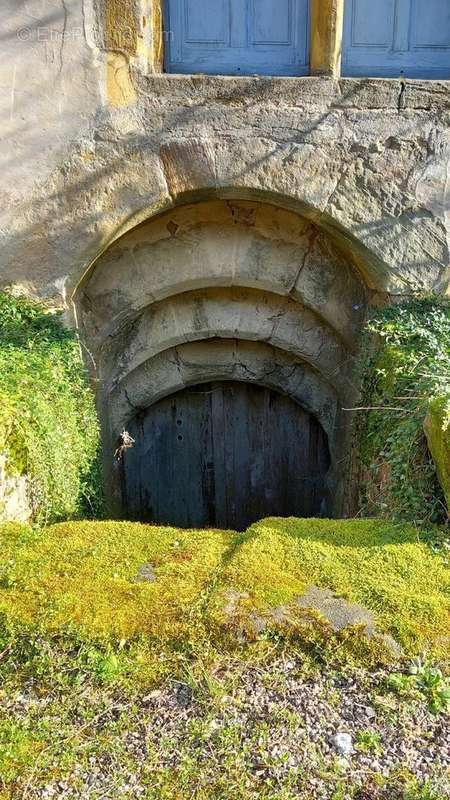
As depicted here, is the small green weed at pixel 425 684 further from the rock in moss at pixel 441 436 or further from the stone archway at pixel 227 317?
the stone archway at pixel 227 317

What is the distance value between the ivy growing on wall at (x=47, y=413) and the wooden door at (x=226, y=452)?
1.52 meters

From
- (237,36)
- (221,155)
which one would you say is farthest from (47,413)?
(237,36)

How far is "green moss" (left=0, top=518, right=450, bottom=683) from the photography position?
1.83 m

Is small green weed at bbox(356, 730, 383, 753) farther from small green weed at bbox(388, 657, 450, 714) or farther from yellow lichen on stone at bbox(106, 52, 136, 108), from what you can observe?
yellow lichen on stone at bbox(106, 52, 136, 108)

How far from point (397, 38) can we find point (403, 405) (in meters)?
2.56

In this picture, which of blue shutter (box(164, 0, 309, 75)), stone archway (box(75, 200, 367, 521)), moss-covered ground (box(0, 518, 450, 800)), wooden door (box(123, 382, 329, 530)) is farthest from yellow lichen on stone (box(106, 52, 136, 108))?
moss-covered ground (box(0, 518, 450, 800))

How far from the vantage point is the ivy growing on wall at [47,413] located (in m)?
3.01

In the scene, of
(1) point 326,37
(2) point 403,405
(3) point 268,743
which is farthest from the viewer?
(1) point 326,37

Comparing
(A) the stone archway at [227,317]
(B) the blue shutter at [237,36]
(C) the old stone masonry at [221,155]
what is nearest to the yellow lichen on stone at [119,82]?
(C) the old stone masonry at [221,155]

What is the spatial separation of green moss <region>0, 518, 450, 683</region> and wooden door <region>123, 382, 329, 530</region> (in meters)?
3.06

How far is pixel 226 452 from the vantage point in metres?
5.64

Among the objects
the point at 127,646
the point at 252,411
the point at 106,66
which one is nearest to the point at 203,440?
the point at 252,411

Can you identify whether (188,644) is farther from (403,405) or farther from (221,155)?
(221,155)

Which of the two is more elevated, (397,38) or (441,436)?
(397,38)
